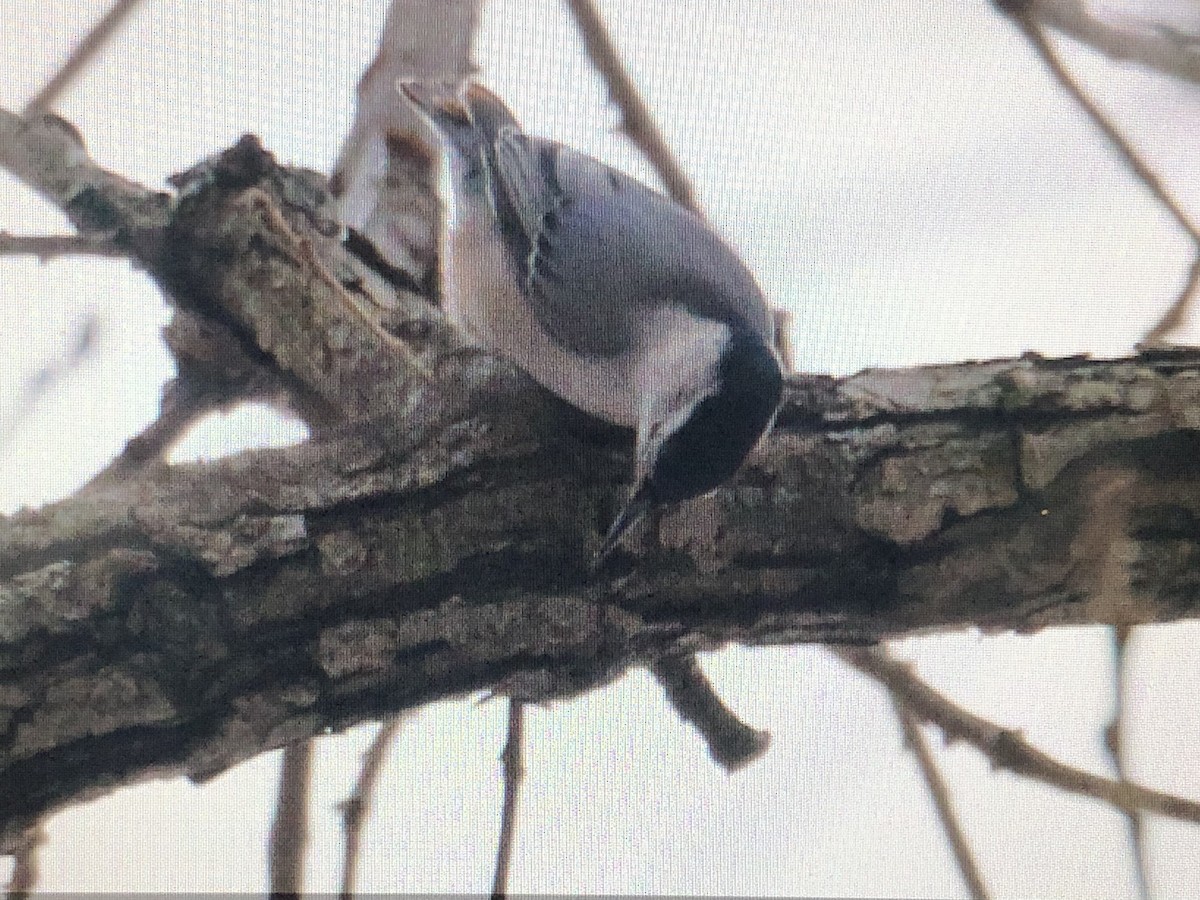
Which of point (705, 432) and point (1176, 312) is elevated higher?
point (1176, 312)

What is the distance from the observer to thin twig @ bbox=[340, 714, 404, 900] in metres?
1.12

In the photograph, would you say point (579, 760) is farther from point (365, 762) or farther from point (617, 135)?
point (617, 135)

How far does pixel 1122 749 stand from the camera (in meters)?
1.09

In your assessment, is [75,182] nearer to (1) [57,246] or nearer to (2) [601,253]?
(1) [57,246]

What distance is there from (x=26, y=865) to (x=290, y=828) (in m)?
0.25

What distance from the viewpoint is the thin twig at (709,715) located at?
117 cm

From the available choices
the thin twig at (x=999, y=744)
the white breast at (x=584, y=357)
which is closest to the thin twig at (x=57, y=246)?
the white breast at (x=584, y=357)

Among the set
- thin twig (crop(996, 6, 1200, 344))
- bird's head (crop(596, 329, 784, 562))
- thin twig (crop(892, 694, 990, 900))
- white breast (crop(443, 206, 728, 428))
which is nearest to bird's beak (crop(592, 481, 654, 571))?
bird's head (crop(596, 329, 784, 562))

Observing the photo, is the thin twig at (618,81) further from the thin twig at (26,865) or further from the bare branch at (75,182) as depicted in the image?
the thin twig at (26,865)

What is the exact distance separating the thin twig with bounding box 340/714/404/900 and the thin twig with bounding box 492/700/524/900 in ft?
0.41

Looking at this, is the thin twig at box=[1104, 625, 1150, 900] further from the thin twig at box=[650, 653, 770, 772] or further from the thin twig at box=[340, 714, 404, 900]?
the thin twig at box=[340, 714, 404, 900]

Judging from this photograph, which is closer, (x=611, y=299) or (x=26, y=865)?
(x=26, y=865)

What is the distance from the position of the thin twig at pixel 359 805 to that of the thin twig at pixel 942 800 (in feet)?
1.88

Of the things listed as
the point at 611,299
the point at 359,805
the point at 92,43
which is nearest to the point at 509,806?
the point at 359,805
